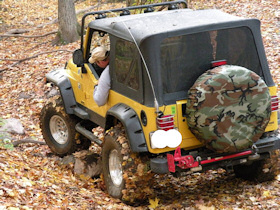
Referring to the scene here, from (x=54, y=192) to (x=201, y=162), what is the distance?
6.01 feet

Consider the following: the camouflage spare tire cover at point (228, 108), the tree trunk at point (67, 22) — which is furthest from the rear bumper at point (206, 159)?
the tree trunk at point (67, 22)

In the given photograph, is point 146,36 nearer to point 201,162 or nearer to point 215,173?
point 201,162

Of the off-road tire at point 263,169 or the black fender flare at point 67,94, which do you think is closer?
the off-road tire at point 263,169

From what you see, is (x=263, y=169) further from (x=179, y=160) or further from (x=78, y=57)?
(x=78, y=57)

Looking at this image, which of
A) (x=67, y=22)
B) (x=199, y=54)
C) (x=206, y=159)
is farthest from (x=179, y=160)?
(x=67, y=22)

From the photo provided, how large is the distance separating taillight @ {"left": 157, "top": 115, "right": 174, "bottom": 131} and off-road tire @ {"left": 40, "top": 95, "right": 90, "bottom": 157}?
2740 millimetres

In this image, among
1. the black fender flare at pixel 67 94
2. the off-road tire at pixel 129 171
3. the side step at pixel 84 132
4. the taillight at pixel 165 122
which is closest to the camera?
the taillight at pixel 165 122

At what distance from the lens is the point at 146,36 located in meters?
5.10

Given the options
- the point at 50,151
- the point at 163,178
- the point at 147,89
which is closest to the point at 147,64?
the point at 147,89

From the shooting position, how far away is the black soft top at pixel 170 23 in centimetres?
527

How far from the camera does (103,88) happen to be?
6137mm

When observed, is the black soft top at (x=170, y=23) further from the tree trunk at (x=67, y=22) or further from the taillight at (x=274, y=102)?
the tree trunk at (x=67, y=22)

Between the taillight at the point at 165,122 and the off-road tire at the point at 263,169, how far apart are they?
159cm

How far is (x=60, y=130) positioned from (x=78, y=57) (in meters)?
1.81
